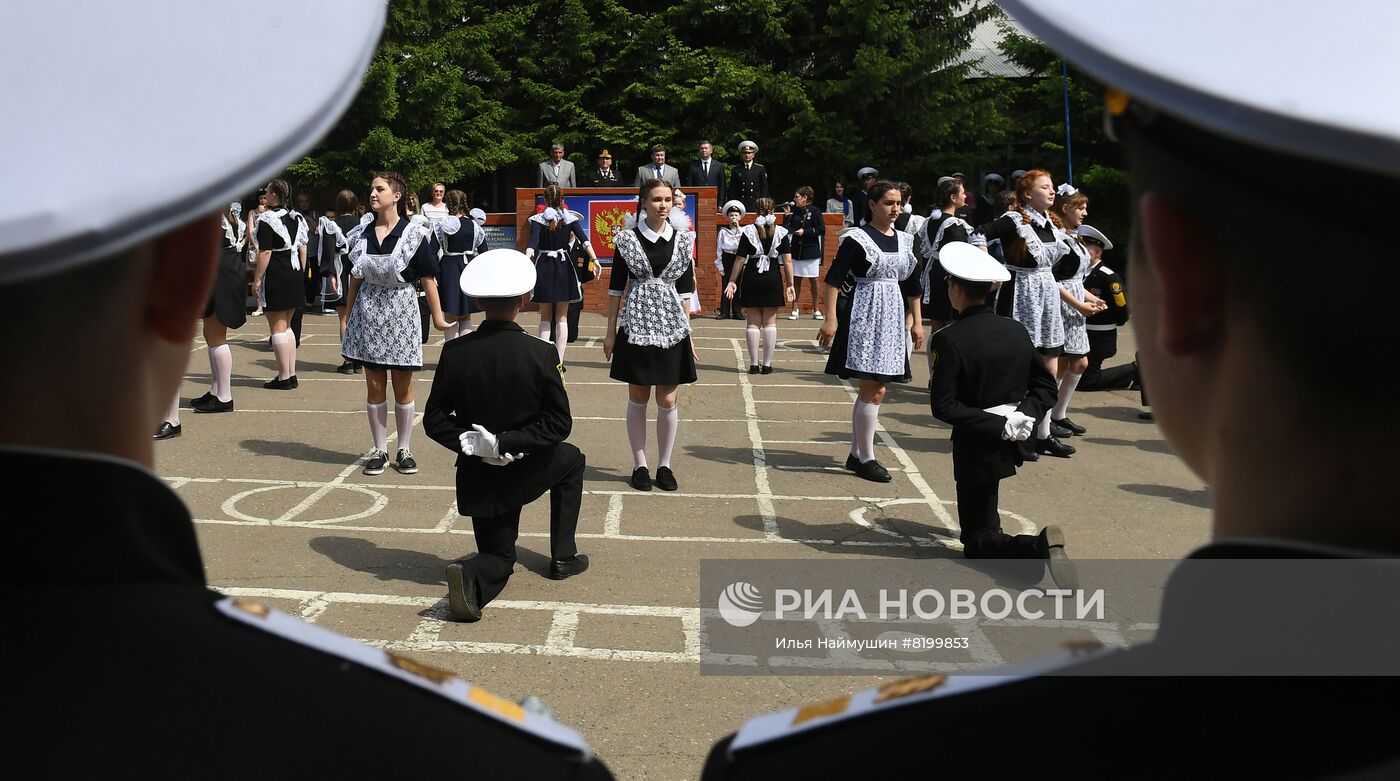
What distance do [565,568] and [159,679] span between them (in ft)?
18.1

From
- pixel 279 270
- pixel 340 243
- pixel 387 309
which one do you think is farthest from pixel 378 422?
pixel 340 243

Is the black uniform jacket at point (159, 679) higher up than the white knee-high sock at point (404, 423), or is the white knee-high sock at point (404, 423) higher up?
the black uniform jacket at point (159, 679)

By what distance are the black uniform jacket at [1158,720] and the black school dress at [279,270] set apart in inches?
461

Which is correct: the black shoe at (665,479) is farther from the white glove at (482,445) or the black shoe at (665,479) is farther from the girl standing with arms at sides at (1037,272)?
the girl standing with arms at sides at (1037,272)

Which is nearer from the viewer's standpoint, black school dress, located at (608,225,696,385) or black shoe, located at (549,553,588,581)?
black shoe, located at (549,553,588,581)

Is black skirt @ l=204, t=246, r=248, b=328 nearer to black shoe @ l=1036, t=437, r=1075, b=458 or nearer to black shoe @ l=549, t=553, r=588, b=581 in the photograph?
black shoe @ l=549, t=553, r=588, b=581

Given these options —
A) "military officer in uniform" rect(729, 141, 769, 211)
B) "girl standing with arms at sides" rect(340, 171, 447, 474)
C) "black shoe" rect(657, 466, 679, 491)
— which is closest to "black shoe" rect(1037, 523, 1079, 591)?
"black shoe" rect(657, 466, 679, 491)

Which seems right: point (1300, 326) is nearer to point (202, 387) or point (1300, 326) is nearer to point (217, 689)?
point (217, 689)

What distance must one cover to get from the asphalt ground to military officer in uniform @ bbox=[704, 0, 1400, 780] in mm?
3425

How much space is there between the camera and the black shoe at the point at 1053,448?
32.6 feet

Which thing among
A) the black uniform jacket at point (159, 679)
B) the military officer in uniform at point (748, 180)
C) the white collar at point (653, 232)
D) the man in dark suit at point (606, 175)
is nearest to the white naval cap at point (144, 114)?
the black uniform jacket at point (159, 679)

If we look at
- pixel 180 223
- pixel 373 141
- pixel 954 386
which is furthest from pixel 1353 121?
pixel 373 141

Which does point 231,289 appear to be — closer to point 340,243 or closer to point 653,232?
point 340,243

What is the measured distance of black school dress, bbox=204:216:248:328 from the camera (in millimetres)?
10289
